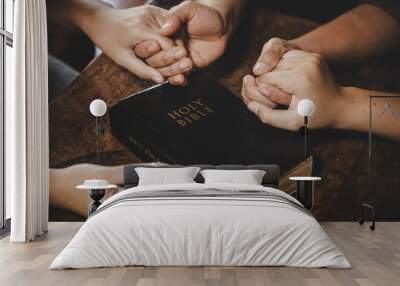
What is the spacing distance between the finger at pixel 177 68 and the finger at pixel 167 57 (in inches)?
2.0

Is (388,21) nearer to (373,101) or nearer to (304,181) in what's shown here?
(373,101)

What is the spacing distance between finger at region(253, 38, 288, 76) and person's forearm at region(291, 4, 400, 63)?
223 mm

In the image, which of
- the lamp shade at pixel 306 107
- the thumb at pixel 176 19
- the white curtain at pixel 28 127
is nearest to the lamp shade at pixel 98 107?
the white curtain at pixel 28 127

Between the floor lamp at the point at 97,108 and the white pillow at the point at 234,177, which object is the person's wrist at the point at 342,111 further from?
the floor lamp at the point at 97,108

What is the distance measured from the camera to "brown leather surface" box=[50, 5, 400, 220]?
26.7ft

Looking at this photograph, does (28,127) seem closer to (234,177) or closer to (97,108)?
(97,108)

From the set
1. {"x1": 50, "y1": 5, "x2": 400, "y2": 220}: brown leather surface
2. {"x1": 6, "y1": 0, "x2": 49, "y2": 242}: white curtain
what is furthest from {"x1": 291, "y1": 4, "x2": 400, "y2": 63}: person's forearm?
{"x1": 6, "y1": 0, "x2": 49, "y2": 242}: white curtain

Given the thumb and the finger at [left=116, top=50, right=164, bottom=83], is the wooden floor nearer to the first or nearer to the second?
the finger at [left=116, top=50, right=164, bottom=83]

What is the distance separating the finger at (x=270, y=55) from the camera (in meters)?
8.16

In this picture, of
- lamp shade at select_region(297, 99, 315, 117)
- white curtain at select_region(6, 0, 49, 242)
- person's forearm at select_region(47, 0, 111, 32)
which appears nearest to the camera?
white curtain at select_region(6, 0, 49, 242)

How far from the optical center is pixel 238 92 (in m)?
8.16

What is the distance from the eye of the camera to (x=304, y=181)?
7.71 metres

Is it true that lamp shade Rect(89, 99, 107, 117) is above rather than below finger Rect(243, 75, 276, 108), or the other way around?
below

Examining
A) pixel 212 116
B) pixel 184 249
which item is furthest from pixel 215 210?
pixel 212 116
